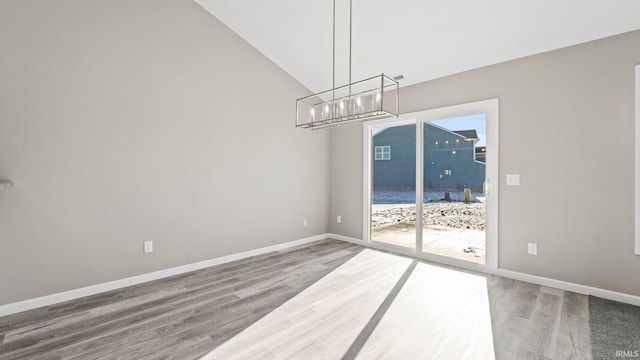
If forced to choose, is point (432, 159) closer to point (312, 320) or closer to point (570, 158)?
point (570, 158)

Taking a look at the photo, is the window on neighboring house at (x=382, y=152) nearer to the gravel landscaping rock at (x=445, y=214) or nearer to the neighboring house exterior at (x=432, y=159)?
the neighboring house exterior at (x=432, y=159)

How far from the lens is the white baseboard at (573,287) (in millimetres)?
2645

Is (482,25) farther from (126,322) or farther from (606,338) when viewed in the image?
(126,322)

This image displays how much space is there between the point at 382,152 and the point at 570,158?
236 cm

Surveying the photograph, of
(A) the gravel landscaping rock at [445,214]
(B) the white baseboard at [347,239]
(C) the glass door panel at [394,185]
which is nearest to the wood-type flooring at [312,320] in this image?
(A) the gravel landscaping rock at [445,214]

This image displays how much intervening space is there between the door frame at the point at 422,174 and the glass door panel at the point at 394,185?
0.07 meters

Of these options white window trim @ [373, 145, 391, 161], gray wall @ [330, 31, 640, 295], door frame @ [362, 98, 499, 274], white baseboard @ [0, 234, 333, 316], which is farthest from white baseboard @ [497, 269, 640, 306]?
white baseboard @ [0, 234, 333, 316]

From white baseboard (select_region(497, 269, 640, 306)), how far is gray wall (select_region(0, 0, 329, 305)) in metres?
3.25

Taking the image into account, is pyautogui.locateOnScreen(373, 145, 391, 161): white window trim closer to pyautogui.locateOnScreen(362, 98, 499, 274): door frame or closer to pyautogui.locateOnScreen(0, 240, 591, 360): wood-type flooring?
pyautogui.locateOnScreen(362, 98, 499, 274): door frame

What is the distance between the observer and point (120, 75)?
2984 mm

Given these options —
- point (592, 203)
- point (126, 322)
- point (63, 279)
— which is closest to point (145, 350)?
point (126, 322)

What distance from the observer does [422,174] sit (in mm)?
4156

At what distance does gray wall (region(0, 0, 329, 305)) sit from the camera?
253 centimetres

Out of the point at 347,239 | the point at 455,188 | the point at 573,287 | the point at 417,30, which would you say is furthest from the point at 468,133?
the point at 347,239
